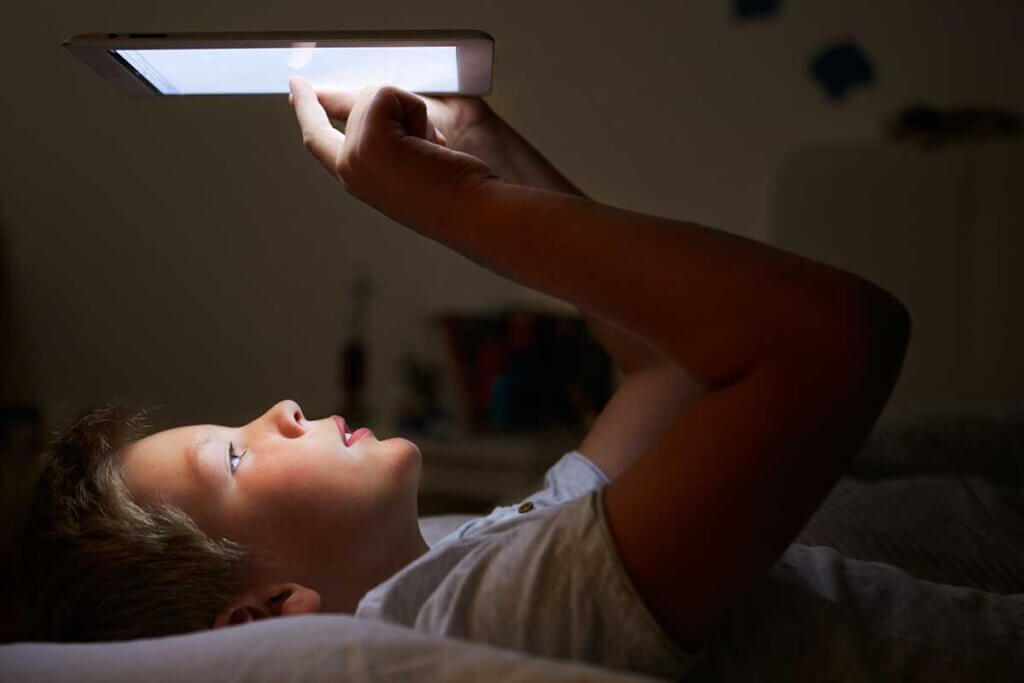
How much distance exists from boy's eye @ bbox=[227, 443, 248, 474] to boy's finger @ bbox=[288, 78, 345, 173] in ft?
0.76

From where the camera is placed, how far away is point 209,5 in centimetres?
108

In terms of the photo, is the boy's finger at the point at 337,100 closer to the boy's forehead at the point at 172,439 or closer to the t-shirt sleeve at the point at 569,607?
the boy's forehead at the point at 172,439

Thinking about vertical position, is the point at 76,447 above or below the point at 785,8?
below

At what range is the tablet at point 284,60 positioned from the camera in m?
0.57

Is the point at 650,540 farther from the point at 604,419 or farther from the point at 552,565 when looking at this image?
the point at 604,419

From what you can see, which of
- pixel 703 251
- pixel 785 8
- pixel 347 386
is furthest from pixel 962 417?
pixel 347 386

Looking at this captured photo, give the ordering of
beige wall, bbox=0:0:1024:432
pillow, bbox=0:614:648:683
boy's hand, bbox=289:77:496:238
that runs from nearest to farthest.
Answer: pillow, bbox=0:614:648:683, boy's hand, bbox=289:77:496:238, beige wall, bbox=0:0:1024:432

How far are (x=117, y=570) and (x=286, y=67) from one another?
0.40m

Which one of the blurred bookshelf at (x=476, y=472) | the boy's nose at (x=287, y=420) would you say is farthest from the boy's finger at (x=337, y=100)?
the blurred bookshelf at (x=476, y=472)

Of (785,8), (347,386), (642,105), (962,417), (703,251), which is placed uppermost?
(785,8)

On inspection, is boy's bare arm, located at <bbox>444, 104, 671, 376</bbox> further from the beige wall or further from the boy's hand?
the beige wall

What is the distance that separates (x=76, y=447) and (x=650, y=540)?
1.62ft

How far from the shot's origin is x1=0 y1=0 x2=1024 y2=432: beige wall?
1.55 meters

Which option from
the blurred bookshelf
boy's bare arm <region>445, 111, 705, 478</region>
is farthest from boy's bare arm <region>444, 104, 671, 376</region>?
the blurred bookshelf
